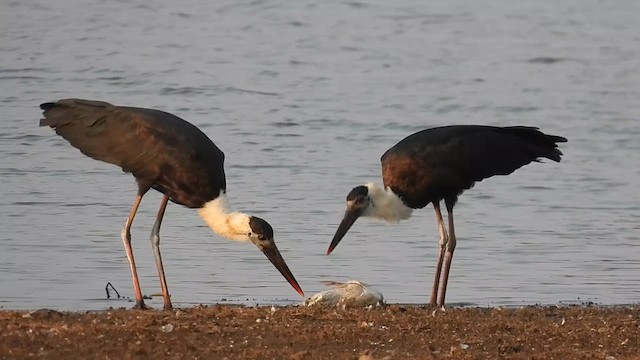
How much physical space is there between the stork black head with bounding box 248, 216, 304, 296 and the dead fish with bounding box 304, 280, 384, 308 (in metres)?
0.38

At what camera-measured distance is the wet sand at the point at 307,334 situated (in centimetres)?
761

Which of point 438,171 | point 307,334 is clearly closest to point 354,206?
point 438,171

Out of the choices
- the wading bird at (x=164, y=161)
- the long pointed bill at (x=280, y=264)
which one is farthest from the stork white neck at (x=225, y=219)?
the long pointed bill at (x=280, y=264)

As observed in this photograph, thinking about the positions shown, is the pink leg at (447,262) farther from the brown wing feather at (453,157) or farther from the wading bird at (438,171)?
the brown wing feather at (453,157)

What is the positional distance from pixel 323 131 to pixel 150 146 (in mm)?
6085

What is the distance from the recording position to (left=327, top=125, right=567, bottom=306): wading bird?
34.3ft

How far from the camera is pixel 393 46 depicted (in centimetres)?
2125

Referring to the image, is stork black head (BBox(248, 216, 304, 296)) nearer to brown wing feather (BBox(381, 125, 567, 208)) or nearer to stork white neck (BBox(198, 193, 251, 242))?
stork white neck (BBox(198, 193, 251, 242))

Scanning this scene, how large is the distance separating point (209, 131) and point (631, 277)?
6.11 m

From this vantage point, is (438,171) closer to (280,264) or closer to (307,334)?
(280,264)

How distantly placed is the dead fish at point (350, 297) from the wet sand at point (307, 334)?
0.16 m

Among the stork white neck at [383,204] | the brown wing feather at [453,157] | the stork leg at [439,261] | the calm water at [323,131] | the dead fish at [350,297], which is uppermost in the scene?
the brown wing feather at [453,157]

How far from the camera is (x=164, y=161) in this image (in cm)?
988

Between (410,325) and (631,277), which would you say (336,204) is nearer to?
(631,277)
